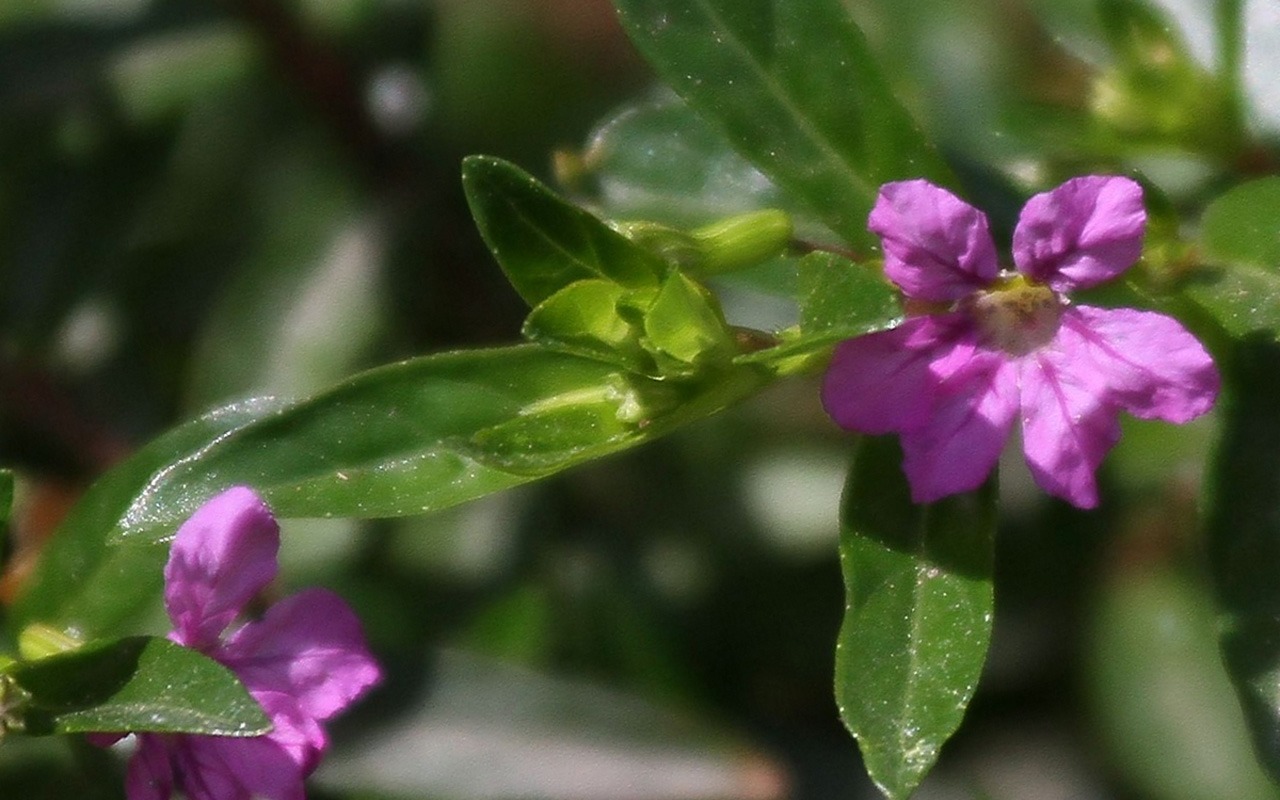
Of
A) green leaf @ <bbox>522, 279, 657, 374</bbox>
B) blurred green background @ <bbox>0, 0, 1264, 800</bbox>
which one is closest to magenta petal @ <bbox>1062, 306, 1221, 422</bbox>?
green leaf @ <bbox>522, 279, 657, 374</bbox>

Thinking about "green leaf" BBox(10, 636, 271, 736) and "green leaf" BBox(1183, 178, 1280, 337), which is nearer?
"green leaf" BBox(10, 636, 271, 736)

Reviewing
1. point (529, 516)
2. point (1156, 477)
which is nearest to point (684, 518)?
point (529, 516)

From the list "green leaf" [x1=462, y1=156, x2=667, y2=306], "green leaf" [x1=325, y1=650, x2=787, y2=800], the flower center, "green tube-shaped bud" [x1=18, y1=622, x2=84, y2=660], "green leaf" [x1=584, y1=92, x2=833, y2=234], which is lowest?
"green leaf" [x1=325, y1=650, x2=787, y2=800]

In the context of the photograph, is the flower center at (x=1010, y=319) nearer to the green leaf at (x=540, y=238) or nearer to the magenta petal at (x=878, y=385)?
the magenta petal at (x=878, y=385)

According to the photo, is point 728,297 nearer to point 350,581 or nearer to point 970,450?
point 350,581

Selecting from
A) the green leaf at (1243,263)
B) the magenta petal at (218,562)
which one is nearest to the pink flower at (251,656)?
the magenta petal at (218,562)

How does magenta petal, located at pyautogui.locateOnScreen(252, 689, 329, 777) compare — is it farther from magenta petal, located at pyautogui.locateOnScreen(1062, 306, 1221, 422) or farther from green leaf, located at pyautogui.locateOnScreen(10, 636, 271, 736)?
magenta petal, located at pyautogui.locateOnScreen(1062, 306, 1221, 422)

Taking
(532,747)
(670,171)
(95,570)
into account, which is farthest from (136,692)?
(670,171)
